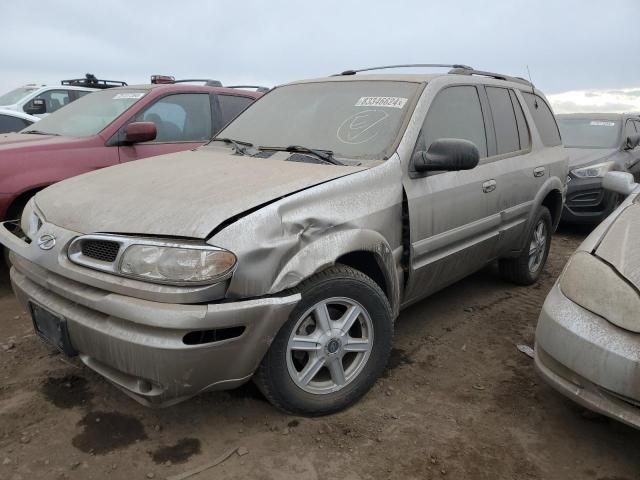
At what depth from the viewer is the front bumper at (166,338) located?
2023mm

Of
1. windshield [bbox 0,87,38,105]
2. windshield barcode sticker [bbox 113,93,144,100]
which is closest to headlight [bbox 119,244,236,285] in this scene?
windshield barcode sticker [bbox 113,93,144,100]

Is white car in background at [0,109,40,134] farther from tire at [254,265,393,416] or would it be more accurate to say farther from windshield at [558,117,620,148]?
windshield at [558,117,620,148]

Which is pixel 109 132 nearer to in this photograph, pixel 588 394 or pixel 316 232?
pixel 316 232

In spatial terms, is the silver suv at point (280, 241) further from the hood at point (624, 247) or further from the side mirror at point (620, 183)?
the hood at point (624, 247)

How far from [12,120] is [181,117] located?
15.7 feet

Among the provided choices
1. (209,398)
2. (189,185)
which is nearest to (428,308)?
(209,398)

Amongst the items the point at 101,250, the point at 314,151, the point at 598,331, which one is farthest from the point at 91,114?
the point at 598,331

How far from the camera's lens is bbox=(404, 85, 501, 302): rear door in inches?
117

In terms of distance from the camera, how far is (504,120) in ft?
13.0

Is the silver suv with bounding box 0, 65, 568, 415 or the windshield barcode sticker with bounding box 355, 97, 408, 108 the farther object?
the windshield barcode sticker with bounding box 355, 97, 408, 108

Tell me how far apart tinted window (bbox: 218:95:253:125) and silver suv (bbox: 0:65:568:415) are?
6.21 ft

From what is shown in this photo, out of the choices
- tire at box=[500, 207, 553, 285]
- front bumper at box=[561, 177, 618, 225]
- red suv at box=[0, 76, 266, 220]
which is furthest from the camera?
front bumper at box=[561, 177, 618, 225]

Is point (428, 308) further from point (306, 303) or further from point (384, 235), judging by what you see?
point (306, 303)

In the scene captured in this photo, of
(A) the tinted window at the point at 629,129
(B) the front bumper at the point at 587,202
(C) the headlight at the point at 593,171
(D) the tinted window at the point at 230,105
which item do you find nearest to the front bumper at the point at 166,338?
(D) the tinted window at the point at 230,105
